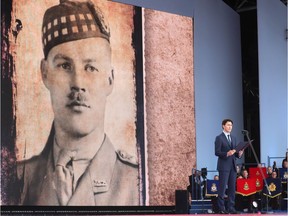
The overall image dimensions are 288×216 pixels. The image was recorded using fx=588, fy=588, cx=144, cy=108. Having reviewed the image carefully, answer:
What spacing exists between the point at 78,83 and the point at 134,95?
1.64 meters

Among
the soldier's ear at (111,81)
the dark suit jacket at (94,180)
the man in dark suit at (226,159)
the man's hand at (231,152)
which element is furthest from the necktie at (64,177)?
the man's hand at (231,152)

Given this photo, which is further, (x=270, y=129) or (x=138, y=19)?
(x=270, y=129)

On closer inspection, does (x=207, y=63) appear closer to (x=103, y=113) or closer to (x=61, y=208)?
(x=103, y=113)

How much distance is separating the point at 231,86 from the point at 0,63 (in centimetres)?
757

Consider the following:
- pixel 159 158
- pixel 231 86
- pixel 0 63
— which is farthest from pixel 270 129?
pixel 0 63

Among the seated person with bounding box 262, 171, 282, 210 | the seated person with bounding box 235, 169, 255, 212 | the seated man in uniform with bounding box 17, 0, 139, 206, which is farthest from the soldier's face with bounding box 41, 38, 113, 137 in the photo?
the seated person with bounding box 262, 171, 282, 210

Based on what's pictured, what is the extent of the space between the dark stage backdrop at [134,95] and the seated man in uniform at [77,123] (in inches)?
8.2

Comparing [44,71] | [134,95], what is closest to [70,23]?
[44,71]

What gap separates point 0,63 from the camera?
468 inches

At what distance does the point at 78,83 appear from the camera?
42.1 ft

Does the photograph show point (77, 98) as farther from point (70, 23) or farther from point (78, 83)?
point (70, 23)

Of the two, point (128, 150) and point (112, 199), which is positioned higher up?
point (128, 150)

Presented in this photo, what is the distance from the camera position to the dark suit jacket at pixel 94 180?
39.8 feet

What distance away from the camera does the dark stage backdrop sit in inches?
475
